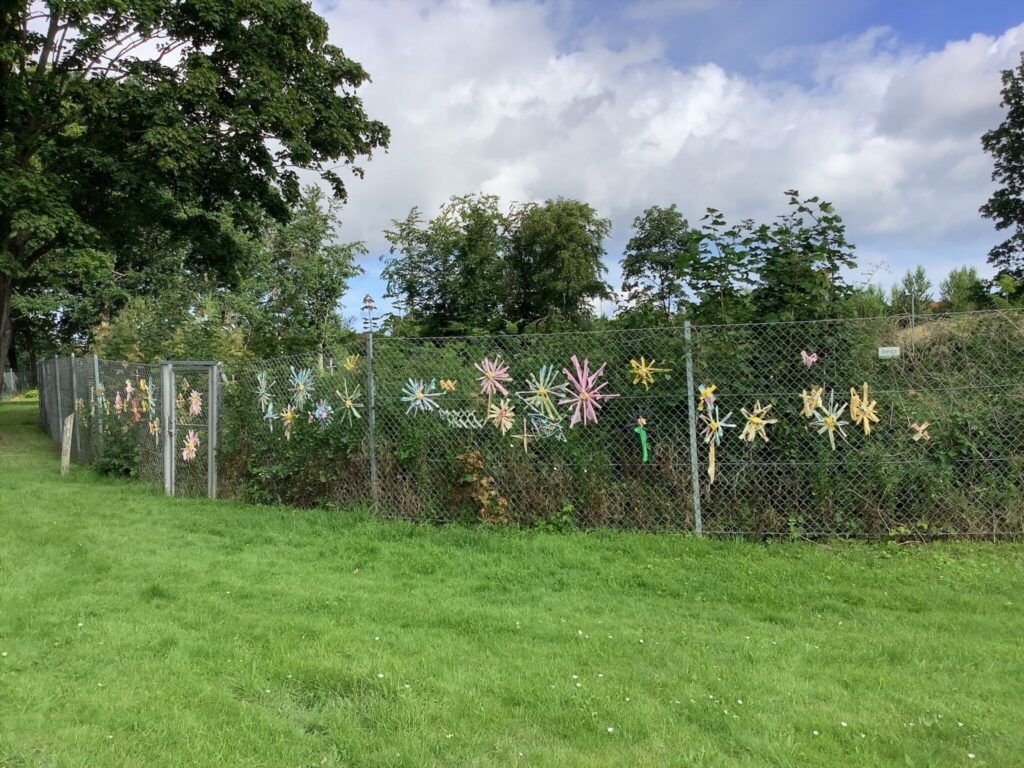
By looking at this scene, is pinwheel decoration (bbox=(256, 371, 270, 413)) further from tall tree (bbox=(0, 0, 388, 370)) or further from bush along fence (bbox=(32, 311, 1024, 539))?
tall tree (bbox=(0, 0, 388, 370))

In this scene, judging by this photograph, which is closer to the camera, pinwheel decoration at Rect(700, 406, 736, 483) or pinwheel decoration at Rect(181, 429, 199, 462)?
pinwheel decoration at Rect(700, 406, 736, 483)

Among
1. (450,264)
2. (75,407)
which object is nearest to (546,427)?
(75,407)

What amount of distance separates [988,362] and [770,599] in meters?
2.62

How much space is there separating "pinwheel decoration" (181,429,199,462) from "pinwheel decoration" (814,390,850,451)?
6.99 meters

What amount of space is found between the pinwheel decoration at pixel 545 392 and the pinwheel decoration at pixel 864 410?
2251 millimetres

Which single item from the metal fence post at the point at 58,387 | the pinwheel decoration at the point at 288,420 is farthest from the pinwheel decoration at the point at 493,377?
the metal fence post at the point at 58,387

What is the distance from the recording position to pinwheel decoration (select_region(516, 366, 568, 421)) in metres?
6.02

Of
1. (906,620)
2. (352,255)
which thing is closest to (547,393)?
(906,620)

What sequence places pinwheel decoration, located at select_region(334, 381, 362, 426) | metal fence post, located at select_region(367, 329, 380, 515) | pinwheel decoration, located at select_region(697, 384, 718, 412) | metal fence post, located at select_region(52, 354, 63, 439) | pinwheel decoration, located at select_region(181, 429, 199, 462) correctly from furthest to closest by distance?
metal fence post, located at select_region(52, 354, 63, 439)
pinwheel decoration, located at select_region(181, 429, 199, 462)
pinwheel decoration, located at select_region(334, 381, 362, 426)
metal fence post, located at select_region(367, 329, 380, 515)
pinwheel decoration, located at select_region(697, 384, 718, 412)

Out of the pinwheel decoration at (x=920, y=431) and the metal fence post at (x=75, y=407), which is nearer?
the pinwheel decoration at (x=920, y=431)

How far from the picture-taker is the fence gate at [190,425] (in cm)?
835

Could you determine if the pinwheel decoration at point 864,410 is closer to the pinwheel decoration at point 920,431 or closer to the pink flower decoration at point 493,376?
the pinwheel decoration at point 920,431

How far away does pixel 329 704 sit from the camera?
3027 mm

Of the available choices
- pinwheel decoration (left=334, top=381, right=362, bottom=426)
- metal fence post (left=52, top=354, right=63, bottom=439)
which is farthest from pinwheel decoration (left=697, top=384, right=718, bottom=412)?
metal fence post (left=52, top=354, right=63, bottom=439)
